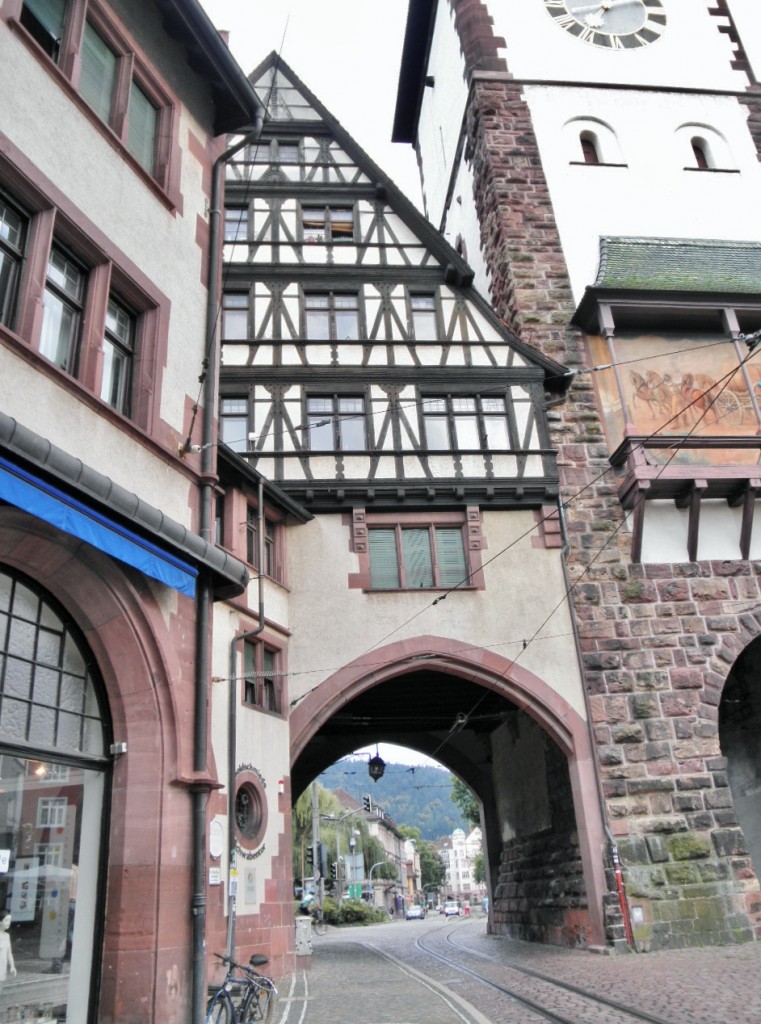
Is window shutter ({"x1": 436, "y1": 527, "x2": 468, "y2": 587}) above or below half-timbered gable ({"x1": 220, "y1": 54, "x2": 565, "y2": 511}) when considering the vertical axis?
below

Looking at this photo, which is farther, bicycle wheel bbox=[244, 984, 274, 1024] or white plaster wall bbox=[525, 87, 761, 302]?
white plaster wall bbox=[525, 87, 761, 302]

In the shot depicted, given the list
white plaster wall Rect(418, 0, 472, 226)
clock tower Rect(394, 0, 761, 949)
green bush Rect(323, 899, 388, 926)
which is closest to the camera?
clock tower Rect(394, 0, 761, 949)

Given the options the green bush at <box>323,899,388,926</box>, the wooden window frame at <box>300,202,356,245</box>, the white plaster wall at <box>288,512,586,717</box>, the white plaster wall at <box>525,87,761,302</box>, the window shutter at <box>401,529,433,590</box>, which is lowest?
the green bush at <box>323,899,388,926</box>

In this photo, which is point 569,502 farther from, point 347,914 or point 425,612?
point 347,914

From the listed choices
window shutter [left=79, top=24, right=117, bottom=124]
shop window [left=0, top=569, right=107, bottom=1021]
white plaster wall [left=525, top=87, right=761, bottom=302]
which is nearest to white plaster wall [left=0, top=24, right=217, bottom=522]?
window shutter [left=79, top=24, right=117, bottom=124]

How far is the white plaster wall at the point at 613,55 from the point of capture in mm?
21172

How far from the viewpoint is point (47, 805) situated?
675 cm

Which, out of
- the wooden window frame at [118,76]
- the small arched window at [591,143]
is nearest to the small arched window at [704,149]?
the small arched window at [591,143]

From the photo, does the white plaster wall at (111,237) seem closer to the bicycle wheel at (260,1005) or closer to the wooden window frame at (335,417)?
the bicycle wheel at (260,1005)

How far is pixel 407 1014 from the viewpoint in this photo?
8586 millimetres

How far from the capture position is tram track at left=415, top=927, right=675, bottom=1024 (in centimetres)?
748

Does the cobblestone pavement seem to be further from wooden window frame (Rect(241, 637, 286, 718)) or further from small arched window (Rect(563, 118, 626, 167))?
small arched window (Rect(563, 118, 626, 167))

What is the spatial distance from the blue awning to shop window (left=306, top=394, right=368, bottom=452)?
7.91 meters

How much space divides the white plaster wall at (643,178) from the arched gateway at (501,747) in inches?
327
